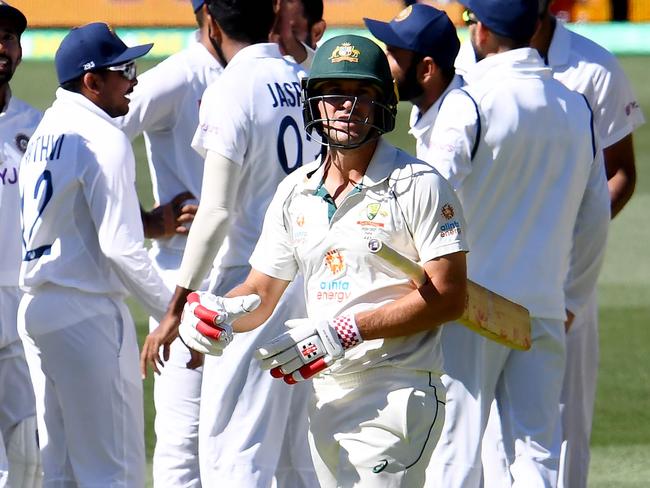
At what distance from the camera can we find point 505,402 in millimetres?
5188

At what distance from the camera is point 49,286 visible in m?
5.33

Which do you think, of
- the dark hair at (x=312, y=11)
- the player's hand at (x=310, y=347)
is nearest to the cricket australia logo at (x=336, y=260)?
the player's hand at (x=310, y=347)

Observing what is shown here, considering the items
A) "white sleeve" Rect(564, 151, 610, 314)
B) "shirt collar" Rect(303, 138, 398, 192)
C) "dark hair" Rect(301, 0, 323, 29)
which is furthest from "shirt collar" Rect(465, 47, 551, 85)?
"dark hair" Rect(301, 0, 323, 29)

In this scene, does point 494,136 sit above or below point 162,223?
above

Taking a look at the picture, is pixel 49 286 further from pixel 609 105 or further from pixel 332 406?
pixel 609 105

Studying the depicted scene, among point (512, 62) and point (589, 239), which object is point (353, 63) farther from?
point (589, 239)

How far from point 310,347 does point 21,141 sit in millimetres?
2640

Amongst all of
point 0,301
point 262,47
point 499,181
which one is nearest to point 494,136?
point 499,181

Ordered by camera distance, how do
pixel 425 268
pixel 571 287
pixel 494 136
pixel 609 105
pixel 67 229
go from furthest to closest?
pixel 609 105
pixel 571 287
pixel 67 229
pixel 494 136
pixel 425 268

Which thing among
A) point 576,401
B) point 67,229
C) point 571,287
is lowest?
point 576,401

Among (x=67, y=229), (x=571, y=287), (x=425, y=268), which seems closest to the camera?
(x=425, y=268)

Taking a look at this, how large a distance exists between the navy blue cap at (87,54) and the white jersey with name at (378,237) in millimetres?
1591

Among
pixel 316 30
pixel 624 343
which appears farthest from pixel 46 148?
pixel 624 343

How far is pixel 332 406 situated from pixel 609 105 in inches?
106
